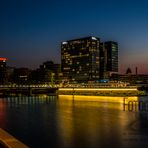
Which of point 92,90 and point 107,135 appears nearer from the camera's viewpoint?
point 107,135

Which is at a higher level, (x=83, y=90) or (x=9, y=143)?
(x=9, y=143)

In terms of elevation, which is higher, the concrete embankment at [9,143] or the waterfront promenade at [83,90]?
the concrete embankment at [9,143]

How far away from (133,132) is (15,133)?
6.51m

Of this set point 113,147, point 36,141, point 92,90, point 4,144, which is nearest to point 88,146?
point 113,147

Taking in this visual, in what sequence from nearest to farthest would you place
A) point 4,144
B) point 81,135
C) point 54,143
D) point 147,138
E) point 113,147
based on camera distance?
point 4,144
point 113,147
point 54,143
point 147,138
point 81,135

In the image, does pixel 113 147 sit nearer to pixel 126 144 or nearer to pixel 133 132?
pixel 126 144

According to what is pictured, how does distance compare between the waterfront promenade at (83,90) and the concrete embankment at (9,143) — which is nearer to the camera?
the concrete embankment at (9,143)

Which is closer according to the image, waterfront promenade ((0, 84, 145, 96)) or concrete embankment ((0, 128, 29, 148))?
concrete embankment ((0, 128, 29, 148))

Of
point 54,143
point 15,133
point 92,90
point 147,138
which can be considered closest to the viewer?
point 54,143

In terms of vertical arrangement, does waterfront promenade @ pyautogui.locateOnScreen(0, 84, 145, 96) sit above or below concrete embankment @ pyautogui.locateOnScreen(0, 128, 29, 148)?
below

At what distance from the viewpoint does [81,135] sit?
16594 mm

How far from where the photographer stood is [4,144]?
11297mm

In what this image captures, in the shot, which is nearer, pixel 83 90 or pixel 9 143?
pixel 9 143

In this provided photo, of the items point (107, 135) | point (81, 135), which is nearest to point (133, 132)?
point (107, 135)
